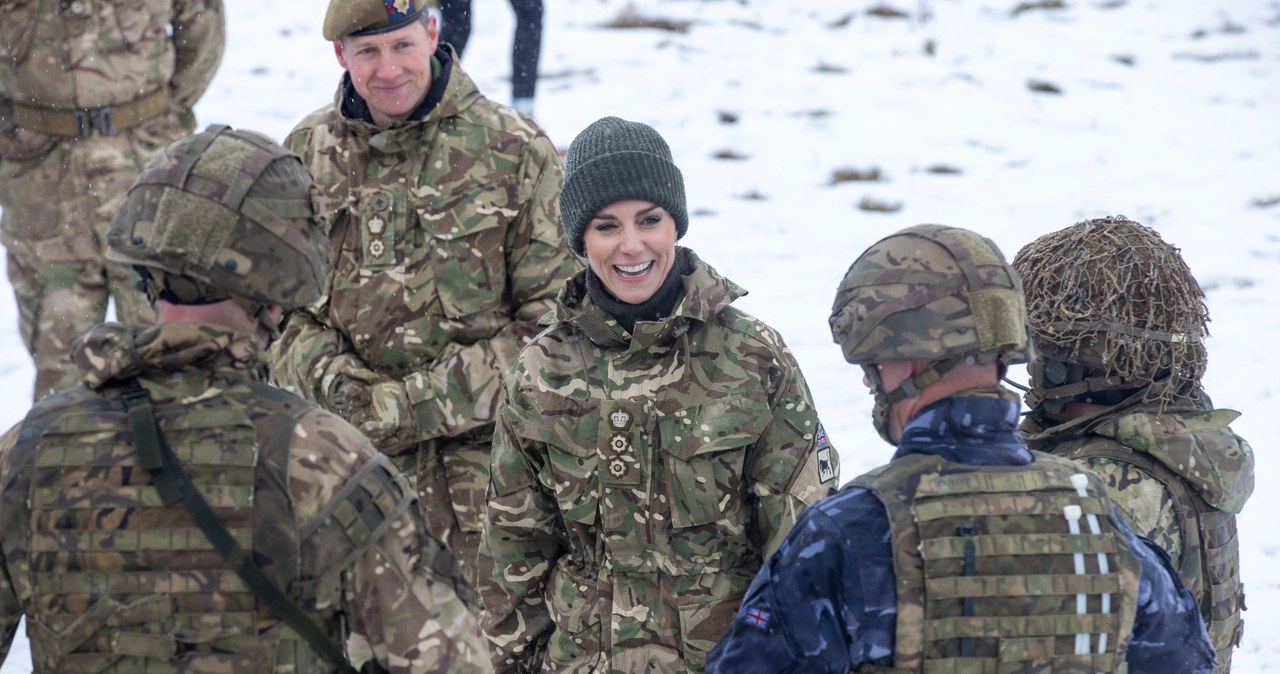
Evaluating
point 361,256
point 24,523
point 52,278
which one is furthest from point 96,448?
point 52,278

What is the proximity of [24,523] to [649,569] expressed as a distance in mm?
1410

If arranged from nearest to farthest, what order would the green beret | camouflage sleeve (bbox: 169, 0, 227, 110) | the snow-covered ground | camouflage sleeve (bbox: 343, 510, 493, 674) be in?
camouflage sleeve (bbox: 343, 510, 493, 674), the green beret, camouflage sleeve (bbox: 169, 0, 227, 110), the snow-covered ground

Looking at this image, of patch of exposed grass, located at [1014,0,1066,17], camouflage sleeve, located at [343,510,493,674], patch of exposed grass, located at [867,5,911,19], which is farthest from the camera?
patch of exposed grass, located at [1014,0,1066,17]

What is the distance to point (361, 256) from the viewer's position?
172 inches

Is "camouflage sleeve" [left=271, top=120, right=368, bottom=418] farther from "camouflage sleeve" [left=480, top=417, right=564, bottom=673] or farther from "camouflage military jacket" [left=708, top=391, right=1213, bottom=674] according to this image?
"camouflage military jacket" [left=708, top=391, right=1213, bottom=674]

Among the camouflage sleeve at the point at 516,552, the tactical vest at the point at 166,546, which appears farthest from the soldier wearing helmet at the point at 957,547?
the camouflage sleeve at the point at 516,552

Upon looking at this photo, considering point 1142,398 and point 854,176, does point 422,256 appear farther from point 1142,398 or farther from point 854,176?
point 854,176

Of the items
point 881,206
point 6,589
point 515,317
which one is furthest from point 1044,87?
point 6,589

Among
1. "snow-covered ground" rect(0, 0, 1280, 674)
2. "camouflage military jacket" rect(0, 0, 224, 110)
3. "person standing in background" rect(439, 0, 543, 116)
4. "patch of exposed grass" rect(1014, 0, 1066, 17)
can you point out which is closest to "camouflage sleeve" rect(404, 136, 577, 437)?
"camouflage military jacket" rect(0, 0, 224, 110)

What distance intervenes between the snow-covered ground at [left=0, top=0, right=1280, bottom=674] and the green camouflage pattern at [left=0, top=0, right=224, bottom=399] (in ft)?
5.43

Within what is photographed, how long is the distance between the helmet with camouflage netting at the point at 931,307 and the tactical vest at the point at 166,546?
984mm

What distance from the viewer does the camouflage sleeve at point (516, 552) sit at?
3369 mm

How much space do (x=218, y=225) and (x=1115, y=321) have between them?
78.2 inches

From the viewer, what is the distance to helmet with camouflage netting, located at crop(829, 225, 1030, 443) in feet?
8.28
